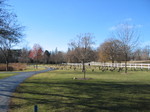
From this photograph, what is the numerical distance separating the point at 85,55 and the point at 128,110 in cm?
2330

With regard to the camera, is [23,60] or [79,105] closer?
[79,105]

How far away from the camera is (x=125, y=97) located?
8016 millimetres

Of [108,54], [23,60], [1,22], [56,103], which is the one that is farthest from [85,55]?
[23,60]

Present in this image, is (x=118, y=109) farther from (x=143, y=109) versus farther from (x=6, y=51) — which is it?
(x=6, y=51)

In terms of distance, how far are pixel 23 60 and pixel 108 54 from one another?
36.1m

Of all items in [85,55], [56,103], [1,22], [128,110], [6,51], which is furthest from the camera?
[6,51]

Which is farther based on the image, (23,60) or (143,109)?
(23,60)

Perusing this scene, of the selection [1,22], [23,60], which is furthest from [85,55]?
[23,60]

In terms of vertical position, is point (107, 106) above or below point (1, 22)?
below

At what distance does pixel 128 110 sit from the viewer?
611cm

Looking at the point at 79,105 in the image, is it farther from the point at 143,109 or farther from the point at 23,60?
the point at 23,60

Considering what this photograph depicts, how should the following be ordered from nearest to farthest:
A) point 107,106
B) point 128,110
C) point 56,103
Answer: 1. point 128,110
2. point 107,106
3. point 56,103

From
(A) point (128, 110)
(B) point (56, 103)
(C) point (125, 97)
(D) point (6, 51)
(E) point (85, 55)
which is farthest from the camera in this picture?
(D) point (6, 51)

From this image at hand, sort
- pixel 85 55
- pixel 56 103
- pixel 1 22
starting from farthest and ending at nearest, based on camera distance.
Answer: pixel 85 55
pixel 1 22
pixel 56 103
